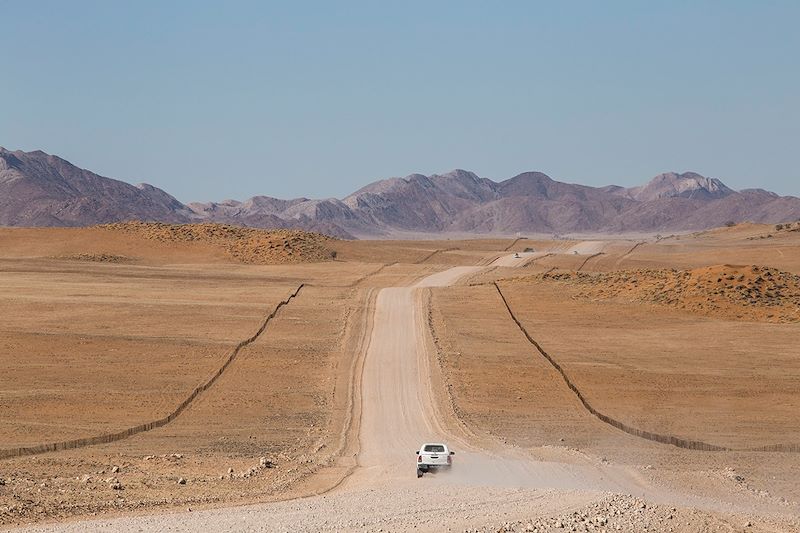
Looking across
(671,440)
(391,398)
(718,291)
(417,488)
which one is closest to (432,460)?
(417,488)

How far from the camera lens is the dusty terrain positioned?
2594cm

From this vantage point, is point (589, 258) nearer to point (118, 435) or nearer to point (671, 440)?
point (671, 440)

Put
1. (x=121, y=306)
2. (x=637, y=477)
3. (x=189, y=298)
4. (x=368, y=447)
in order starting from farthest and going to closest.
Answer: (x=189, y=298)
(x=121, y=306)
(x=368, y=447)
(x=637, y=477)

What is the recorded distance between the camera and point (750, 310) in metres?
68.1

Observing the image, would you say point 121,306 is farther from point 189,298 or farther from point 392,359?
point 392,359

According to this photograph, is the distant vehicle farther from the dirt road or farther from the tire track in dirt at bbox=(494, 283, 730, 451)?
the tire track in dirt at bbox=(494, 283, 730, 451)

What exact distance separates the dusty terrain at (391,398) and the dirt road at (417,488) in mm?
100

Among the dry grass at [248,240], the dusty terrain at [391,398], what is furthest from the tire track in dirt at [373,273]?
the dry grass at [248,240]

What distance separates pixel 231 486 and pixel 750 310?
46.5 meters

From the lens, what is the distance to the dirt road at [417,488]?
23500 millimetres

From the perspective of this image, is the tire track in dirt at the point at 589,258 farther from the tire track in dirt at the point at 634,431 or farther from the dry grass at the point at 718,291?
the tire track in dirt at the point at 634,431

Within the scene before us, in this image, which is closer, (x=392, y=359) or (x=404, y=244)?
(x=392, y=359)

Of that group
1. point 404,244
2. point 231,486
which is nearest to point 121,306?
point 231,486

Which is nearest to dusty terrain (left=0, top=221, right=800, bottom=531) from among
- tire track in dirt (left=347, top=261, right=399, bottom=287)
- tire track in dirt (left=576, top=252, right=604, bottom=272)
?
tire track in dirt (left=347, top=261, right=399, bottom=287)
